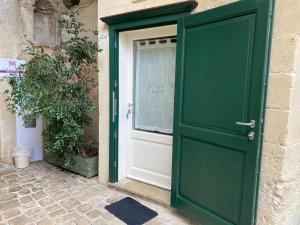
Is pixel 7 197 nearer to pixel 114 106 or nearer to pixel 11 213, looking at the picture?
pixel 11 213

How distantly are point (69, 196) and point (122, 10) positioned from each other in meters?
2.32

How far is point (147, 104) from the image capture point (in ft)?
9.50

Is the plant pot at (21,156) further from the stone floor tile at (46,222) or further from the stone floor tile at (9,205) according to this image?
the stone floor tile at (46,222)

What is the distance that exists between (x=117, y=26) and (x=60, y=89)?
104 cm

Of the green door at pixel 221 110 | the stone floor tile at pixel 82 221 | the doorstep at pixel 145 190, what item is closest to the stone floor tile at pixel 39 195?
the stone floor tile at pixel 82 221

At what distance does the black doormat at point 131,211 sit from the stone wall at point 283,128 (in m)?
1.08

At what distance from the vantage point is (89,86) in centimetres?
302

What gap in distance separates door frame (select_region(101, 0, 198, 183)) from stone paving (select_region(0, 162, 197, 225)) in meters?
0.39

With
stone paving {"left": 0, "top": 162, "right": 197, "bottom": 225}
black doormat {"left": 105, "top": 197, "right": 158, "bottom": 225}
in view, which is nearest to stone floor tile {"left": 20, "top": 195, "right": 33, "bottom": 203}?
stone paving {"left": 0, "top": 162, "right": 197, "bottom": 225}

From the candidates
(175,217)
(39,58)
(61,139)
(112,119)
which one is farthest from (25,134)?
(175,217)

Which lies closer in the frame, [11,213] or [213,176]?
[213,176]

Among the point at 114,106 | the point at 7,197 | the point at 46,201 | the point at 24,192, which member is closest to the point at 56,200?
the point at 46,201

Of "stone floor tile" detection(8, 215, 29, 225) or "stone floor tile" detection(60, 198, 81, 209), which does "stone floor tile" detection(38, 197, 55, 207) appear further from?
"stone floor tile" detection(8, 215, 29, 225)

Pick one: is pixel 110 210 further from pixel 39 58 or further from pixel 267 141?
pixel 39 58
